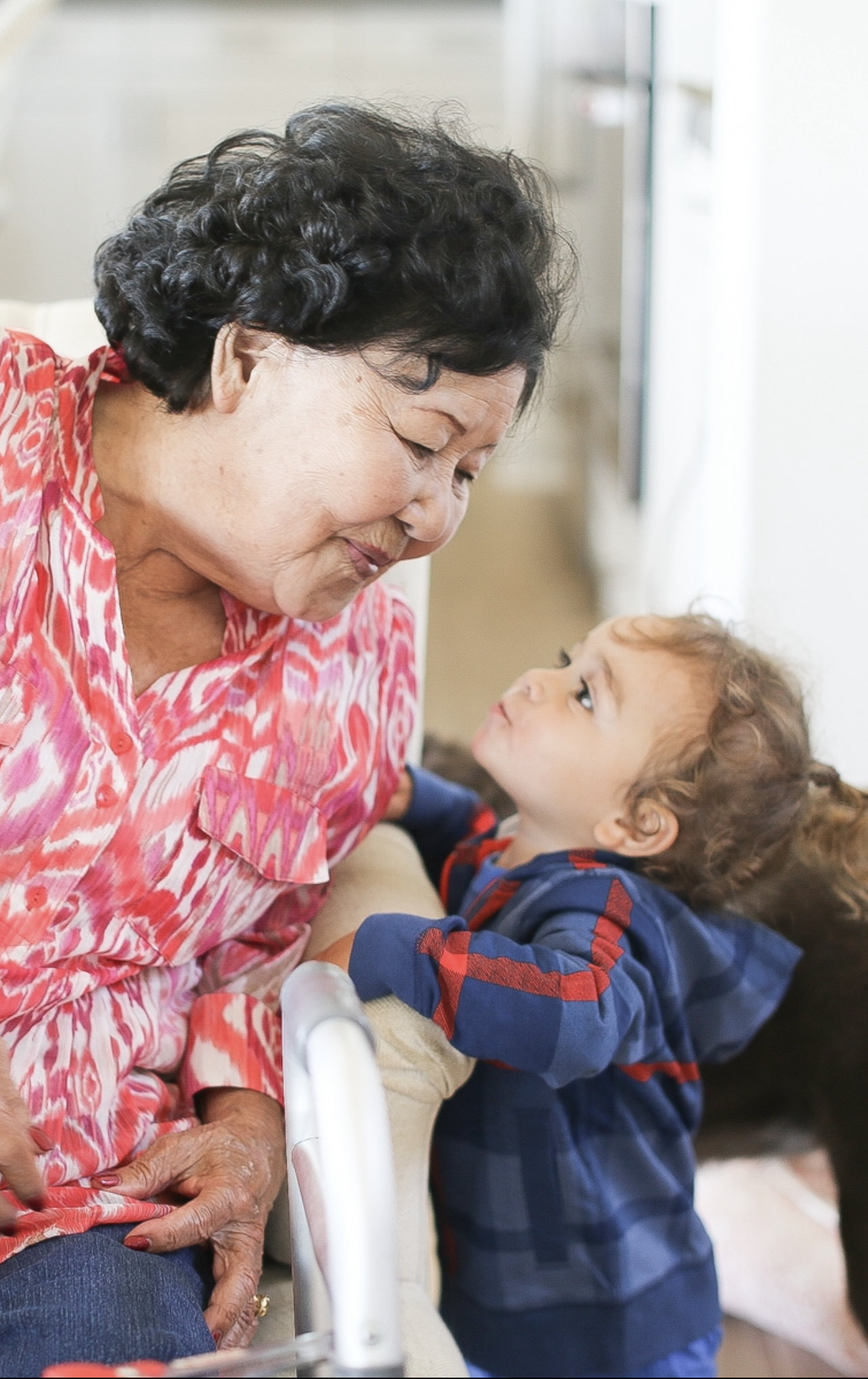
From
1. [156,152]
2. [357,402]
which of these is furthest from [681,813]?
[156,152]

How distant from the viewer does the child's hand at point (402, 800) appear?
1552 mm

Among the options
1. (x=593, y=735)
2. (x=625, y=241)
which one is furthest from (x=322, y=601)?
(x=625, y=241)

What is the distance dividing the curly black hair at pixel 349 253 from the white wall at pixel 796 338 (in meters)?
0.89

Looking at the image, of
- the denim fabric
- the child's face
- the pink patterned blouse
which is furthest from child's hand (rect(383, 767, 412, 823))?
the denim fabric

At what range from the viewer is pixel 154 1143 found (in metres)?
1.10

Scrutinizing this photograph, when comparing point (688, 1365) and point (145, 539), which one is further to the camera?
point (688, 1365)

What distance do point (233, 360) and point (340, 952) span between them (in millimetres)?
535

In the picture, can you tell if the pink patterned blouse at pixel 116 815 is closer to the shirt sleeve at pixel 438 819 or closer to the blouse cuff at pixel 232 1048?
the blouse cuff at pixel 232 1048

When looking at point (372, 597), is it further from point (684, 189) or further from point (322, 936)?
point (684, 189)

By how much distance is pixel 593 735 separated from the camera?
1348mm

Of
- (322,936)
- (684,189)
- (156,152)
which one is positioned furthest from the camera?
(156,152)

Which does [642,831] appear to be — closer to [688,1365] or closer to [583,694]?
[583,694]

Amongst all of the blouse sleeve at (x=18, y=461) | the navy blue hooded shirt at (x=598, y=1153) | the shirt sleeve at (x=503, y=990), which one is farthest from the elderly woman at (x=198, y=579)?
the navy blue hooded shirt at (x=598, y=1153)

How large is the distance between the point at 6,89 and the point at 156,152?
3.05 m
